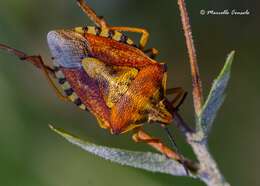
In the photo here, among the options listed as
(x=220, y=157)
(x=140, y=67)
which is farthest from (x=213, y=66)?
(x=140, y=67)

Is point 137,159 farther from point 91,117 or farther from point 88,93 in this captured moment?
point 91,117

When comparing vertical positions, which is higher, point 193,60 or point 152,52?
point 193,60

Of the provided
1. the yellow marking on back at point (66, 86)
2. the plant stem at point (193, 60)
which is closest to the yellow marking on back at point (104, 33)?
the yellow marking on back at point (66, 86)

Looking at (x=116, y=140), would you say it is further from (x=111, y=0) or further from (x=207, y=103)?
(x=207, y=103)

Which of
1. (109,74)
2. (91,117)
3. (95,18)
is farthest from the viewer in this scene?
(91,117)

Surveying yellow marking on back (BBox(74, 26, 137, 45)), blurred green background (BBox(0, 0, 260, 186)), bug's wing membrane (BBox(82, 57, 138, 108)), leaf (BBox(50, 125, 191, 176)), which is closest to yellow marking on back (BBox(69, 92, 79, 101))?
bug's wing membrane (BBox(82, 57, 138, 108))

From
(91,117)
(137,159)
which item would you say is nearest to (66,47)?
(137,159)

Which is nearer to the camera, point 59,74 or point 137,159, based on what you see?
point 137,159

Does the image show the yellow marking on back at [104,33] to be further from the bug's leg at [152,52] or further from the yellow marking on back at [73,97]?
the yellow marking on back at [73,97]
